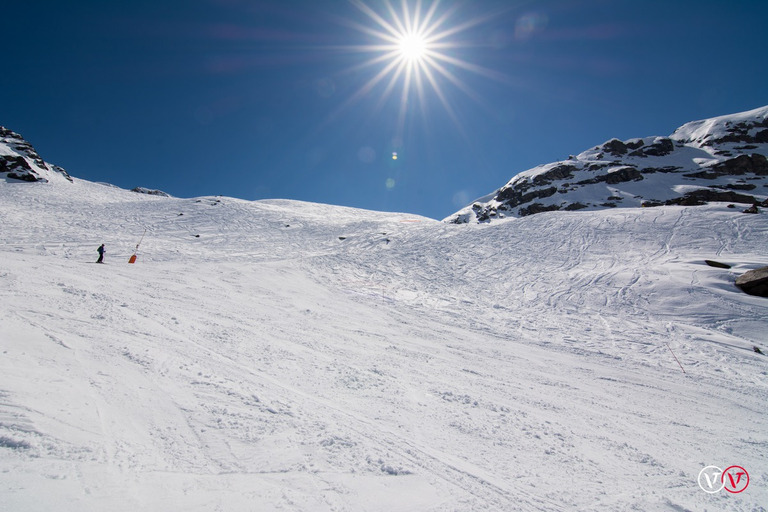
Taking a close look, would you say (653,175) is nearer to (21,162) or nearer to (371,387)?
(371,387)

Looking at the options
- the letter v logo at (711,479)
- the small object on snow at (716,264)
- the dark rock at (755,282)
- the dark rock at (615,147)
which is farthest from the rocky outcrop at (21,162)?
the dark rock at (615,147)

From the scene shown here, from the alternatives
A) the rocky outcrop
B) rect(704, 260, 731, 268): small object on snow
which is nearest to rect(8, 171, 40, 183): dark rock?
the rocky outcrop

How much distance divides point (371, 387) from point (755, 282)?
62.4 ft

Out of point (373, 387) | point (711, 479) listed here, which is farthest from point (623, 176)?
point (373, 387)

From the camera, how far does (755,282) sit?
14.0m

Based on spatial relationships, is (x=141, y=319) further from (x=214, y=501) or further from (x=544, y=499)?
(x=544, y=499)

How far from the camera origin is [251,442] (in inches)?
166

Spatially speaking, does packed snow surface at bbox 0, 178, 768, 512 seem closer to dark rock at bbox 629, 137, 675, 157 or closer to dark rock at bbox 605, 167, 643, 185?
dark rock at bbox 605, 167, 643, 185

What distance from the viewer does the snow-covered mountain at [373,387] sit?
3615 mm

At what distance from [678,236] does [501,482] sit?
2757 centimetres

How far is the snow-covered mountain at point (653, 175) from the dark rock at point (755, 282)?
152 feet

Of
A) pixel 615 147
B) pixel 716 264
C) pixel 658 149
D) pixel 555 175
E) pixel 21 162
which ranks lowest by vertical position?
pixel 716 264

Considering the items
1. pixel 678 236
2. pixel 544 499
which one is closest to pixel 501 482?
pixel 544 499

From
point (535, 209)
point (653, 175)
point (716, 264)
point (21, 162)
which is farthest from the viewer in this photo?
point (653, 175)
